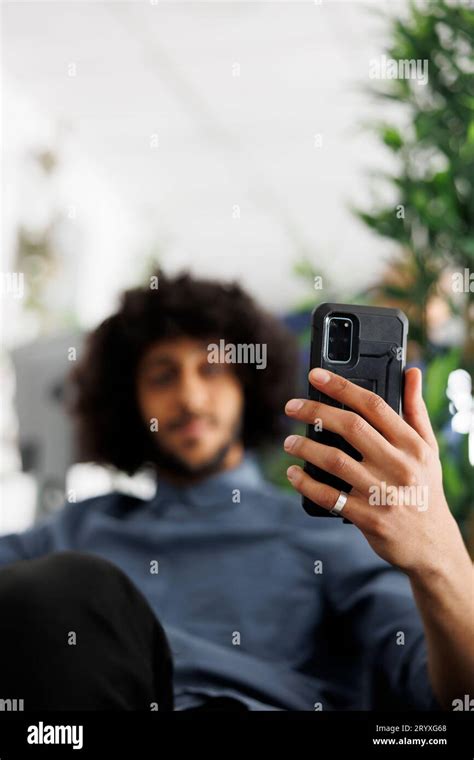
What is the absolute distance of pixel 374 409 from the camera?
460 mm

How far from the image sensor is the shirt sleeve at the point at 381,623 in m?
0.62

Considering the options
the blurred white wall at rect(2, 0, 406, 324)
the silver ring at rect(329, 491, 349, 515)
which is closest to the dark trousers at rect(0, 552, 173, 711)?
the silver ring at rect(329, 491, 349, 515)

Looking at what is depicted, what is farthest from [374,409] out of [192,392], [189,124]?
[189,124]

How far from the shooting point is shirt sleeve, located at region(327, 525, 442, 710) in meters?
0.62

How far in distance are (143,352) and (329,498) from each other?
0.57 m

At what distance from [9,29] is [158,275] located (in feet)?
5.47

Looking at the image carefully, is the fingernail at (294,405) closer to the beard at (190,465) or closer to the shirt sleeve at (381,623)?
the shirt sleeve at (381,623)

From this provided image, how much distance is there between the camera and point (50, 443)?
4.67ft

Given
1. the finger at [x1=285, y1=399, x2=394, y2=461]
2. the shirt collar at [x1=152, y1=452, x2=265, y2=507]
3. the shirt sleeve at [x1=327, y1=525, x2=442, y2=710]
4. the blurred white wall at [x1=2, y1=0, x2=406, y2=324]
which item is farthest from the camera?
the blurred white wall at [x1=2, y1=0, x2=406, y2=324]

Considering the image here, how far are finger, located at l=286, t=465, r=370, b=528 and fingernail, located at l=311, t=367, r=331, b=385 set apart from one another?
60 mm

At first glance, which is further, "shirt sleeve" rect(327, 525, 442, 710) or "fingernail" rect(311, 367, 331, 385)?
"shirt sleeve" rect(327, 525, 442, 710)

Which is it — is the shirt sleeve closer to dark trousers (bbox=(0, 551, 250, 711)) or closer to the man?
the man

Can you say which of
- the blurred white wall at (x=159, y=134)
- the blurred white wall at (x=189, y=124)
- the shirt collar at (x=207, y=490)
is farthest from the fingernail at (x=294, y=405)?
the blurred white wall at (x=159, y=134)

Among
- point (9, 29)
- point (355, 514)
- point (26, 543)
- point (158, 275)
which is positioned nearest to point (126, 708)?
point (355, 514)
